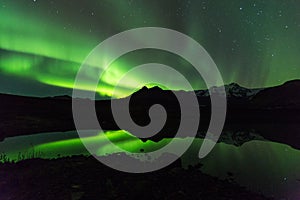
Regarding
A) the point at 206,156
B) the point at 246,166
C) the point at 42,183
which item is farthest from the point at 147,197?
the point at 206,156

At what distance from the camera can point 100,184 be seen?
17.0m

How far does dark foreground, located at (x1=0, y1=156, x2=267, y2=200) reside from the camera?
1456 centimetres

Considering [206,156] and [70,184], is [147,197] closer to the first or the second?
[70,184]

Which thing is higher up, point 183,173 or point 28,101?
point 28,101

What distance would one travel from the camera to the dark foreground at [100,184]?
14.6 meters

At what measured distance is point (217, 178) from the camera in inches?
803

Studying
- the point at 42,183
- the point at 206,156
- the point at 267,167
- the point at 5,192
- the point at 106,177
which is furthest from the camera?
the point at 206,156

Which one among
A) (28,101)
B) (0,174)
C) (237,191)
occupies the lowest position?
(237,191)

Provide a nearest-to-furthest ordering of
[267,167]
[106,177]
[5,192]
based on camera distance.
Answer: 1. [5,192]
2. [106,177]
3. [267,167]

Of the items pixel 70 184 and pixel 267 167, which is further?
pixel 267 167

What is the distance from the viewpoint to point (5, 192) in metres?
13.7

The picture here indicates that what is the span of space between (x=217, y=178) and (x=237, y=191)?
13.2 feet

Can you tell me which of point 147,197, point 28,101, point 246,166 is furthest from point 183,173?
point 28,101

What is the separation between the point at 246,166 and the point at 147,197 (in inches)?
588
